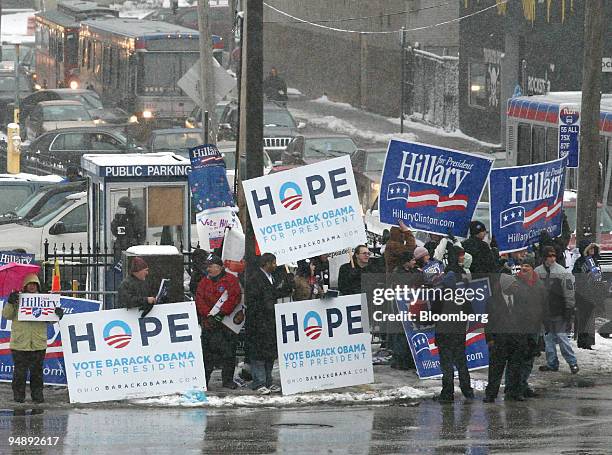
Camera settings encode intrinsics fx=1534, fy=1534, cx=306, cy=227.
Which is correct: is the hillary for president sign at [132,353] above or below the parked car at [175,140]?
above

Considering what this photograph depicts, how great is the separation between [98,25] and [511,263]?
32.6 metres

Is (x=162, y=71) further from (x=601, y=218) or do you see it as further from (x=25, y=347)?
(x=25, y=347)

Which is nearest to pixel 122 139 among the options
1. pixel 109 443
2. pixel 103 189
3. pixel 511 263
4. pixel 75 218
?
pixel 75 218

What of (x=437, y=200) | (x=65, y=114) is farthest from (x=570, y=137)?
(x=65, y=114)

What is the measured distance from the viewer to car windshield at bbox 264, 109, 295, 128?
40.4 m

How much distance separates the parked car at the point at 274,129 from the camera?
38.9 meters

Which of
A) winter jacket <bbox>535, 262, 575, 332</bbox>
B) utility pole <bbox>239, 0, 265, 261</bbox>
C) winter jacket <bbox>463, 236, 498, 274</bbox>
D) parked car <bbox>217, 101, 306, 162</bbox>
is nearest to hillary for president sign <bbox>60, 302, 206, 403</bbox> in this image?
utility pole <bbox>239, 0, 265, 261</bbox>

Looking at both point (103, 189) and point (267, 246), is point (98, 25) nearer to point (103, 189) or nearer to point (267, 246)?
point (103, 189)

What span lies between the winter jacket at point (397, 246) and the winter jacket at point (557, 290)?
1.45 m

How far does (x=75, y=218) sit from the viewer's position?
74.8 ft

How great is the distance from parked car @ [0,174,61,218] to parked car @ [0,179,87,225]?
0.32m

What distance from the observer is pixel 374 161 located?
32000mm

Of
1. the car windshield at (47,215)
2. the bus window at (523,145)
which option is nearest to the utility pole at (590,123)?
the bus window at (523,145)

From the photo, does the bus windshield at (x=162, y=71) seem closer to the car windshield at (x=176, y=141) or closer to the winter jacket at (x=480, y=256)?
the car windshield at (x=176, y=141)
